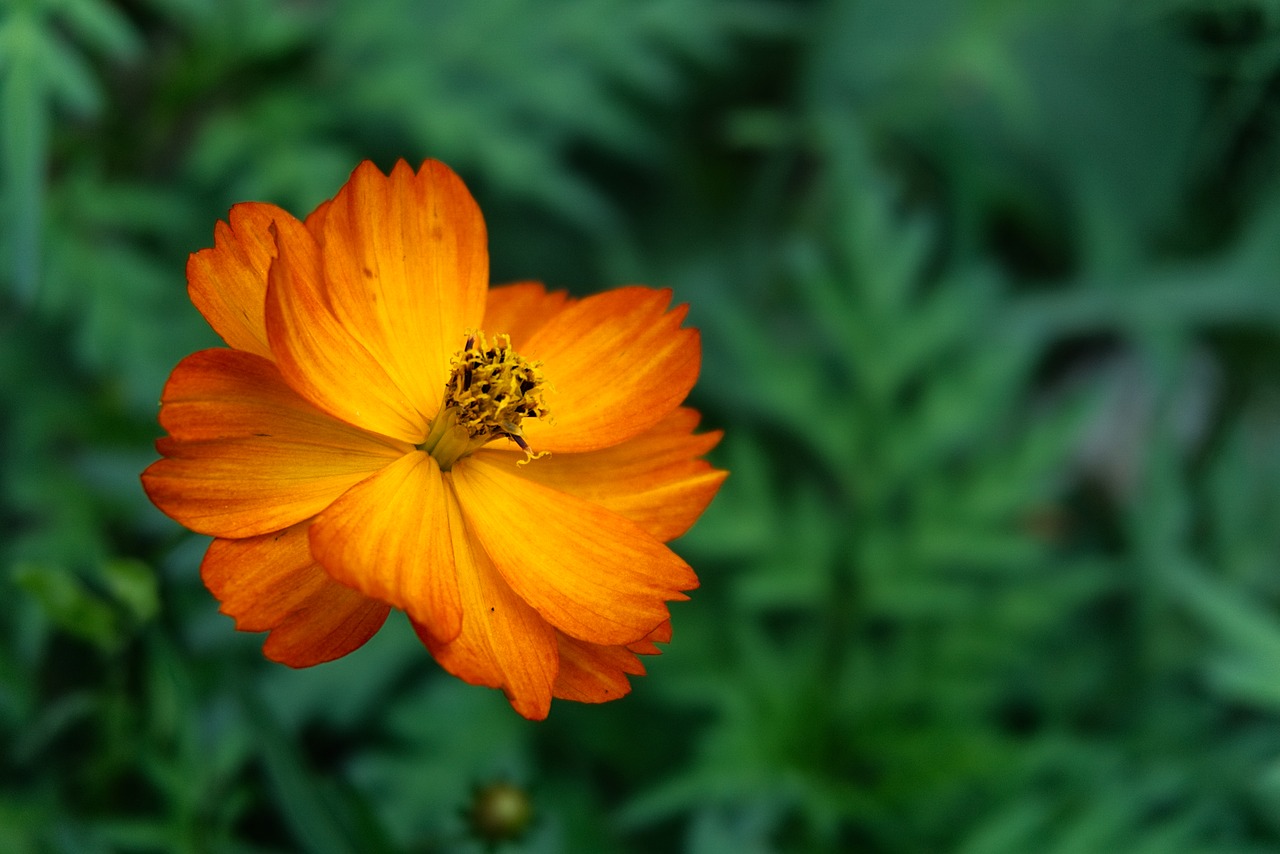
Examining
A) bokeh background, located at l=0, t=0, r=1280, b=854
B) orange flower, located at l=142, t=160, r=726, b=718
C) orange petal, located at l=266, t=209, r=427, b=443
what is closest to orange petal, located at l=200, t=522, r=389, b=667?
orange flower, located at l=142, t=160, r=726, b=718

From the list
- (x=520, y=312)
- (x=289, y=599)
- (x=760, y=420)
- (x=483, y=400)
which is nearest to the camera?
(x=289, y=599)

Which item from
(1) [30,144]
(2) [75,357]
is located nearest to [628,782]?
(2) [75,357]

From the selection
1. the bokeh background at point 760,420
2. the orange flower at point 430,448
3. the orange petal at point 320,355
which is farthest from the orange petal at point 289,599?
the bokeh background at point 760,420

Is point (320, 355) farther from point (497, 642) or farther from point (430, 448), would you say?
point (497, 642)

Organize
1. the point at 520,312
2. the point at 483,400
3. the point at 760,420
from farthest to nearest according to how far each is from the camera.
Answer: the point at 760,420, the point at 520,312, the point at 483,400

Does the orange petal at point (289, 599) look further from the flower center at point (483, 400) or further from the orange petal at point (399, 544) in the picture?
the flower center at point (483, 400)

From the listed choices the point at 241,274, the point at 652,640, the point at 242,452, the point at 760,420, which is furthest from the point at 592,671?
the point at 760,420

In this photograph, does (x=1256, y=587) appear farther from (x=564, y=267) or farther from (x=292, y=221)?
(x=292, y=221)

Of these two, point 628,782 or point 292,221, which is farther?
point 628,782
